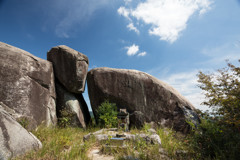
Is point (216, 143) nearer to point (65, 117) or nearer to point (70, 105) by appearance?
point (65, 117)

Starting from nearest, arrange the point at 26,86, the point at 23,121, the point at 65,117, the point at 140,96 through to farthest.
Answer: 1. the point at 23,121
2. the point at 26,86
3. the point at 65,117
4. the point at 140,96

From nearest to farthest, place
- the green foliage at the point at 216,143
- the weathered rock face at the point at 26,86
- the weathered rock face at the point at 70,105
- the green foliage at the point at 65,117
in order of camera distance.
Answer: the green foliage at the point at 216,143 < the weathered rock face at the point at 26,86 < the green foliage at the point at 65,117 < the weathered rock face at the point at 70,105

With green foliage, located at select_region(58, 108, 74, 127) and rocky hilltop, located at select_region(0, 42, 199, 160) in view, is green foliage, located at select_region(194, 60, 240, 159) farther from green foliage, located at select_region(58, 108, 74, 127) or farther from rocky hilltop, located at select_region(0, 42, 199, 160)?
green foliage, located at select_region(58, 108, 74, 127)

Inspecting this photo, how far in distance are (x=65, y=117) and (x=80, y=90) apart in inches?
70.5

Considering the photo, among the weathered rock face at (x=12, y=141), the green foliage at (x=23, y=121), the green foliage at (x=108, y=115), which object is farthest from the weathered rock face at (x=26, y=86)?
the weathered rock face at (x=12, y=141)

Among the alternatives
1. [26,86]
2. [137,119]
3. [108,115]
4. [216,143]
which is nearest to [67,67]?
[26,86]

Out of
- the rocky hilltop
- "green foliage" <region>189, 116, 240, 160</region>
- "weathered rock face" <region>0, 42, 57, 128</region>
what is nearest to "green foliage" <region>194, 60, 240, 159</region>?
"green foliage" <region>189, 116, 240, 160</region>

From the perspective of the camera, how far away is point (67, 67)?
8.42 meters

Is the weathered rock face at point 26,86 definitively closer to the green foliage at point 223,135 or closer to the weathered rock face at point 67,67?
the weathered rock face at point 67,67

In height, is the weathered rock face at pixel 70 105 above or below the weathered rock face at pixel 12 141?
above

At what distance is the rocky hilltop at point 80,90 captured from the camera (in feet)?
21.3

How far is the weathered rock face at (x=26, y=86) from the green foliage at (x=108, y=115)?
2457mm

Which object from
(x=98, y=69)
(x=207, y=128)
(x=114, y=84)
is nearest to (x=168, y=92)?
(x=114, y=84)

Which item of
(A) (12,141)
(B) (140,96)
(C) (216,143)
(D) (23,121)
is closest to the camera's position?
(A) (12,141)
